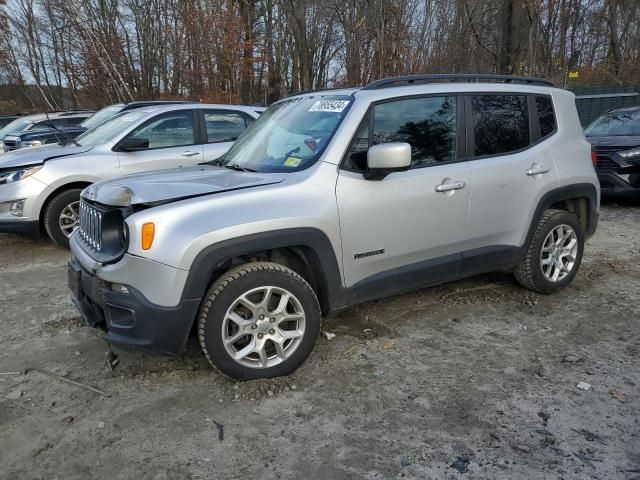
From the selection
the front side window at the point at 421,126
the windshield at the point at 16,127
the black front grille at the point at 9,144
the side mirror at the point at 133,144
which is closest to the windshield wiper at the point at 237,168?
the front side window at the point at 421,126

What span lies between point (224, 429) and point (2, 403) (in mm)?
1407

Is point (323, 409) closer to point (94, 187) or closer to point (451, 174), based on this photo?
point (451, 174)

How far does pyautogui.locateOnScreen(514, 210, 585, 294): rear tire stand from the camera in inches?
174

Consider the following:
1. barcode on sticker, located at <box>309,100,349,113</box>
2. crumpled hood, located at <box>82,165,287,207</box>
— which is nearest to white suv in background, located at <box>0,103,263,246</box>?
crumpled hood, located at <box>82,165,287,207</box>

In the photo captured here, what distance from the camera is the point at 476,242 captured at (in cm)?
403

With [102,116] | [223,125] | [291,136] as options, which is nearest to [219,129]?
[223,125]

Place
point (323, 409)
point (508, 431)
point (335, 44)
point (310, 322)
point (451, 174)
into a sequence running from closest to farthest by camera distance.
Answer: point (508, 431), point (323, 409), point (310, 322), point (451, 174), point (335, 44)

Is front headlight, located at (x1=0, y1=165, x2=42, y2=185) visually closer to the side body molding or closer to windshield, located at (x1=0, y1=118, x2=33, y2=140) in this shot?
the side body molding

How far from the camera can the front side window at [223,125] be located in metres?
7.08

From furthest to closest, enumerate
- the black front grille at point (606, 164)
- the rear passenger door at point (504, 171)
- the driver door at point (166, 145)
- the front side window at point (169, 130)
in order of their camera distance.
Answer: the black front grille at point (606, 164) → the front side window at point (169, 130) → the driver door at point (166, 145) → the rear passenger door at point (504, 171)

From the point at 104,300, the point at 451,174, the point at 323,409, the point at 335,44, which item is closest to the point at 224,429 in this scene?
the point at 323,409

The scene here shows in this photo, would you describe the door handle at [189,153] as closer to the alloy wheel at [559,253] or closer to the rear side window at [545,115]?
the rear side window at [545,115]

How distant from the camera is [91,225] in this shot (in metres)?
3.39

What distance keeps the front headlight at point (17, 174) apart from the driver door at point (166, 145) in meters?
0.98
